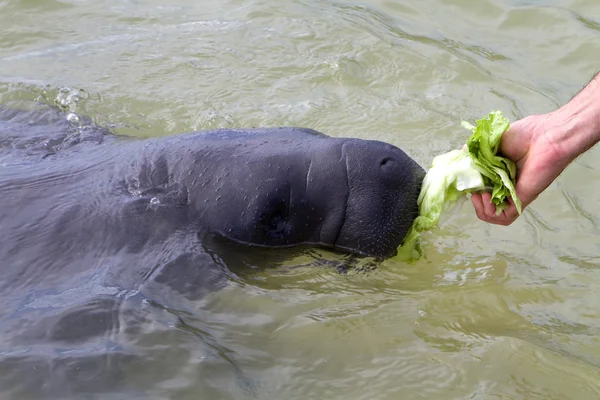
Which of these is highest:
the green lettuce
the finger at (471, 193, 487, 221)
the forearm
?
the forearm

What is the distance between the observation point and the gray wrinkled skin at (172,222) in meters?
4.48

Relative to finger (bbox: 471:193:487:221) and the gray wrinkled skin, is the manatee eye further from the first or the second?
finger (bbox: 471:193:487:221)

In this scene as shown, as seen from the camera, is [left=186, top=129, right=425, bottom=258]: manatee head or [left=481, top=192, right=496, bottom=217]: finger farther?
[left=481, top=192, right=496, bottom=217]: finger

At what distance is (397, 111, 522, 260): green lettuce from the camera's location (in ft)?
14.9

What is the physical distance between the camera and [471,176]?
4664 mm

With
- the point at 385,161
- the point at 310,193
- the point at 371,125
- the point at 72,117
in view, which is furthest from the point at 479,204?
the point at 72,117

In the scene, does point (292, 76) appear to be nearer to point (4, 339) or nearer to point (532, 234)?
point (532, 234)

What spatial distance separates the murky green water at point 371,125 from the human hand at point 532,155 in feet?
2.73

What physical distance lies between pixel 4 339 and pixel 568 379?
10.3ft

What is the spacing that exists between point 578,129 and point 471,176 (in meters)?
0.71

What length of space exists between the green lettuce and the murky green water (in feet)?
2.21

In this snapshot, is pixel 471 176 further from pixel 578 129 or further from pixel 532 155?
pixel 578 129

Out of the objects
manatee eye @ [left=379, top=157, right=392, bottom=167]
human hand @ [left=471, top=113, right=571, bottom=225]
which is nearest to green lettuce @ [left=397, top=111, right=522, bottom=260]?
human hand @ [left=471, top=113, right=571, bottom=225]

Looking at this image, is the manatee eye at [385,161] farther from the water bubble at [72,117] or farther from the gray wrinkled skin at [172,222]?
the water bubble at [72,117]
